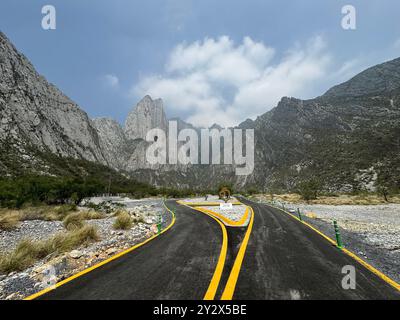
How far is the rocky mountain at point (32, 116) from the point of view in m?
68.7

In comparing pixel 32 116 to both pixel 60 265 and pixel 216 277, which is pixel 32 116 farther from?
pixel 216 277

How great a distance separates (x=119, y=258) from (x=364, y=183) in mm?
80512

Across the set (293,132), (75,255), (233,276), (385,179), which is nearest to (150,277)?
(233,276)

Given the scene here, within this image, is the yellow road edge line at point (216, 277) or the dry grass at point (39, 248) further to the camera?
the dry grass at point (39, 248)

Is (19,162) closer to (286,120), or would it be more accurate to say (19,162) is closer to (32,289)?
(32,289)

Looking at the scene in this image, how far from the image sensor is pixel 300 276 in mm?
4840

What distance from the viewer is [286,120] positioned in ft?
542

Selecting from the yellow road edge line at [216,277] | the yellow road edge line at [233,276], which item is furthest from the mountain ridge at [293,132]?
the yellow road edge line at [233,276]

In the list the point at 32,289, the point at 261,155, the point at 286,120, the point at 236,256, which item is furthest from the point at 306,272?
the point at 286,120

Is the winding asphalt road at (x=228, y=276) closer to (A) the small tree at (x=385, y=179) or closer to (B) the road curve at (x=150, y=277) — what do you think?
(B) the road curve at (x=150, y=277)

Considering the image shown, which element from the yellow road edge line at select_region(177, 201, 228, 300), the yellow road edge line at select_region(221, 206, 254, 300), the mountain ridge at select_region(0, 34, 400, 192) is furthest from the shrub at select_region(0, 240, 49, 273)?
the mountain ridge at select_region(0, 34, 400, 192)

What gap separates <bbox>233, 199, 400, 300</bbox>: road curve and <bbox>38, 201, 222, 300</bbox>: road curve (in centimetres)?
97

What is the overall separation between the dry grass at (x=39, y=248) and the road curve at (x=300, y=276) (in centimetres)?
628
